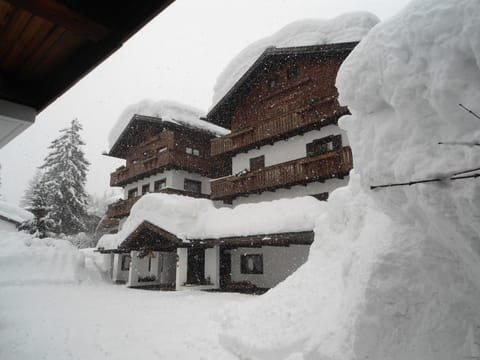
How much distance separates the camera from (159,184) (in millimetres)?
23547

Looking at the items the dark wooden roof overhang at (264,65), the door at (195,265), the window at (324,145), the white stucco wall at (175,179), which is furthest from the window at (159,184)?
the window at (324,145)

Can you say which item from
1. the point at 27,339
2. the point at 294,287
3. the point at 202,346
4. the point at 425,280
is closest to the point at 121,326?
the point at 27,339

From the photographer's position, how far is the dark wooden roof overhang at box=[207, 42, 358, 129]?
1526 centimetres

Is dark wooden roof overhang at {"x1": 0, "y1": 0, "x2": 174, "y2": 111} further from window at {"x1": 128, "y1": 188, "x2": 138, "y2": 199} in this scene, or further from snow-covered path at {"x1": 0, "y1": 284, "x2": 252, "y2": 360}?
window at {"x1": 128, "y1": 188, "x2": 138, "y2": 199}

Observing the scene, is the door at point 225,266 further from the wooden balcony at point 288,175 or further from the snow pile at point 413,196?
the snow pile at point 413,196

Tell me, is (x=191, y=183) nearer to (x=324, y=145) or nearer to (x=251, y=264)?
(x=251, y=264)

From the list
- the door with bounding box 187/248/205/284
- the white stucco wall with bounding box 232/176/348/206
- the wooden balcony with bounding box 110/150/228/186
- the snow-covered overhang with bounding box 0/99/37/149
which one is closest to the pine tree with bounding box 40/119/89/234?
the wooden balcony with bounding box 110/150/228/186

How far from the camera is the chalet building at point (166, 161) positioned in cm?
2206

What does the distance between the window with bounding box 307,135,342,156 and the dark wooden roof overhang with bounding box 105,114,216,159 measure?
11170 mm

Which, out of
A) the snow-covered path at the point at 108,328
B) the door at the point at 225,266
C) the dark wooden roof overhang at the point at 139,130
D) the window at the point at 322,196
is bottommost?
the snow-covered path at the point at 108,328

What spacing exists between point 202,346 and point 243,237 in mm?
7621

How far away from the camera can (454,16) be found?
270 cm

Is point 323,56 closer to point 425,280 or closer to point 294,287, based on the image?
point 294,287

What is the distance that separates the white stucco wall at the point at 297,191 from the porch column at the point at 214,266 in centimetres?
326
